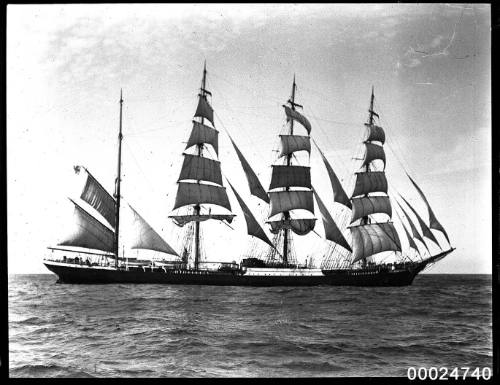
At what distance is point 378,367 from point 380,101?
6.61 m

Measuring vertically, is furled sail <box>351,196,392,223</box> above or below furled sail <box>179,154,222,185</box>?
below

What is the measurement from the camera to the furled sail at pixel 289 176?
80.2ft

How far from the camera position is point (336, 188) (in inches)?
704

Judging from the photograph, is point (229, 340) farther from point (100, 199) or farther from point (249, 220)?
point (100, 199)

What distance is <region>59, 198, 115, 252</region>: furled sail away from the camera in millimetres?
21281

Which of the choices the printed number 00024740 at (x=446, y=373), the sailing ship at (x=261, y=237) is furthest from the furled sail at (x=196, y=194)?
the printed number 00024740 at (x=446, y=373)

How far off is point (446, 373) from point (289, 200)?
16.4 m

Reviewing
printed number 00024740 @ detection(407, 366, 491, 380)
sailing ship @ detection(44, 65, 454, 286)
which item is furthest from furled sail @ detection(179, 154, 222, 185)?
printed number 00024740 @ detection(407, 366, 491, 380)

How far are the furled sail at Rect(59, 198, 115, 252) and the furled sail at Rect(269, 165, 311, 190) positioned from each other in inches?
347

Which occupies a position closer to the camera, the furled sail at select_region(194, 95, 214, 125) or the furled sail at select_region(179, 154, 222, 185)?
the furled sail at select_region(194, 95, 214, 125)

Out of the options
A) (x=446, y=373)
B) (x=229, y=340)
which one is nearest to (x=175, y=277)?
(x=229, y=340)

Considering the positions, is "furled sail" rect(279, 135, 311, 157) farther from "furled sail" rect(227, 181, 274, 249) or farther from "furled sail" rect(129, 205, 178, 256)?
"furled sail" rect(129, 205, 178, 256)
